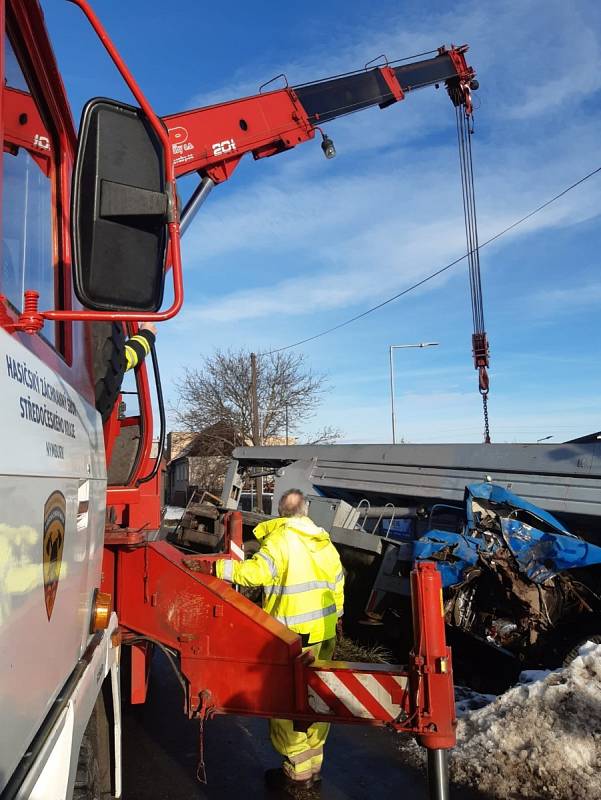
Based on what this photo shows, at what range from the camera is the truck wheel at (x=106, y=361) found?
268 centimetres

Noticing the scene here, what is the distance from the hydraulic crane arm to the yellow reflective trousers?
4.84 meters

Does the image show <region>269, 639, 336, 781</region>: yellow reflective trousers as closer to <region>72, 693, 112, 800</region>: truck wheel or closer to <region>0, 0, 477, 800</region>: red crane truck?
<region>0, 0, 477, 800</region>: red crane truck

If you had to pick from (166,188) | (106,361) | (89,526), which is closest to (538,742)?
(89,526)

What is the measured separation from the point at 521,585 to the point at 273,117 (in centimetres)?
534

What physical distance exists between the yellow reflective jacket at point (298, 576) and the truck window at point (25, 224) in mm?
2381

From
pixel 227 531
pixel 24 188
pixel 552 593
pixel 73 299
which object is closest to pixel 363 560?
pixel 552 593

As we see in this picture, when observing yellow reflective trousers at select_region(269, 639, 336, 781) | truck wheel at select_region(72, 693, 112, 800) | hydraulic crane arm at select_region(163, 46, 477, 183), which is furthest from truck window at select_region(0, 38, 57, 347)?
hydraulic crane arm at select_region(163, 46, 477, 183)

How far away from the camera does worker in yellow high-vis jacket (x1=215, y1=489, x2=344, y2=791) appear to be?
411 centimetres

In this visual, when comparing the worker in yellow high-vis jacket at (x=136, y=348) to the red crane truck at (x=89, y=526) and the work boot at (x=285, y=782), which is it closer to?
the red crane truck at (x=89, y=526)

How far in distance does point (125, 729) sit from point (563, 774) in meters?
3.06

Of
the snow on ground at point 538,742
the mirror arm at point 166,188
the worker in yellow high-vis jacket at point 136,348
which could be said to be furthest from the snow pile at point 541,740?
the mirror arm at point 166,188

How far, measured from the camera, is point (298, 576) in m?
4.20

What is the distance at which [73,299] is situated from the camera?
7.76 ft

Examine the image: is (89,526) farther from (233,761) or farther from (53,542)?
(233,761)
